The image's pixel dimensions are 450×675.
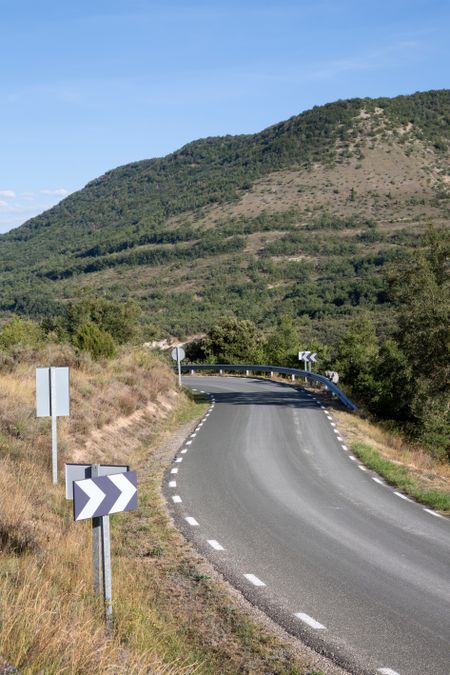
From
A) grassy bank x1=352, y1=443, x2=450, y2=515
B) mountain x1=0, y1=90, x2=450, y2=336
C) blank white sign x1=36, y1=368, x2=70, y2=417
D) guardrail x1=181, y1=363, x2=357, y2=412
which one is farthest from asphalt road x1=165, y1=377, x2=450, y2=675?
mountain x1=0, y1=90, x2=450, y2=336

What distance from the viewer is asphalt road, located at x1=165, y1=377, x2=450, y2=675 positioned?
7.24m

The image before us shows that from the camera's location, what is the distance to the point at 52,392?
1238 cm

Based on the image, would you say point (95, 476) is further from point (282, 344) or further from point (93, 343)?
point (282, 344)

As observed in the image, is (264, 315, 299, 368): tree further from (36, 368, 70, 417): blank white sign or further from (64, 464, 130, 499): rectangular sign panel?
(64, 464, 130, 499): rectangular sign panel

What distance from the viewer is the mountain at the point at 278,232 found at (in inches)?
4158

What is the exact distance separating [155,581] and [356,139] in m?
168

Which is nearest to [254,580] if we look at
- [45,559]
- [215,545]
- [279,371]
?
[215,545]

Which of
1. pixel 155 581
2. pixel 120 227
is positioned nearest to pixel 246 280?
pixel 120 227

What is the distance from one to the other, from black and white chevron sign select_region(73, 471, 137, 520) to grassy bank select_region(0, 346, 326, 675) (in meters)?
0.75

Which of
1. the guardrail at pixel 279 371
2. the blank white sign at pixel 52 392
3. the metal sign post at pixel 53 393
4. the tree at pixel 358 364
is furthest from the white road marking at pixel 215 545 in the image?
the tree at pixel 358 364

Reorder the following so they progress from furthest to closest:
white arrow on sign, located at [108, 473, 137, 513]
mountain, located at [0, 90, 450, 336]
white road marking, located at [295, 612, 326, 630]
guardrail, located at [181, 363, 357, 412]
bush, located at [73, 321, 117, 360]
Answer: mountain, located at [0, 90, 450, 336], guardrail, located at [181, 363, 357, 412], bush, located at [73, 321, 117, 360], white road marking, located at [295, 612, 326, 630], white arrow on sign, located at [108, 473, 137, 513]

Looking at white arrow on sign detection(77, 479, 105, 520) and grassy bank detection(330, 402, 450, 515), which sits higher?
white arrow on sign detection(77, 479, 105, 520)

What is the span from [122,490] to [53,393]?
6.12m

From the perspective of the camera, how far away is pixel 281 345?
59.6 meters
